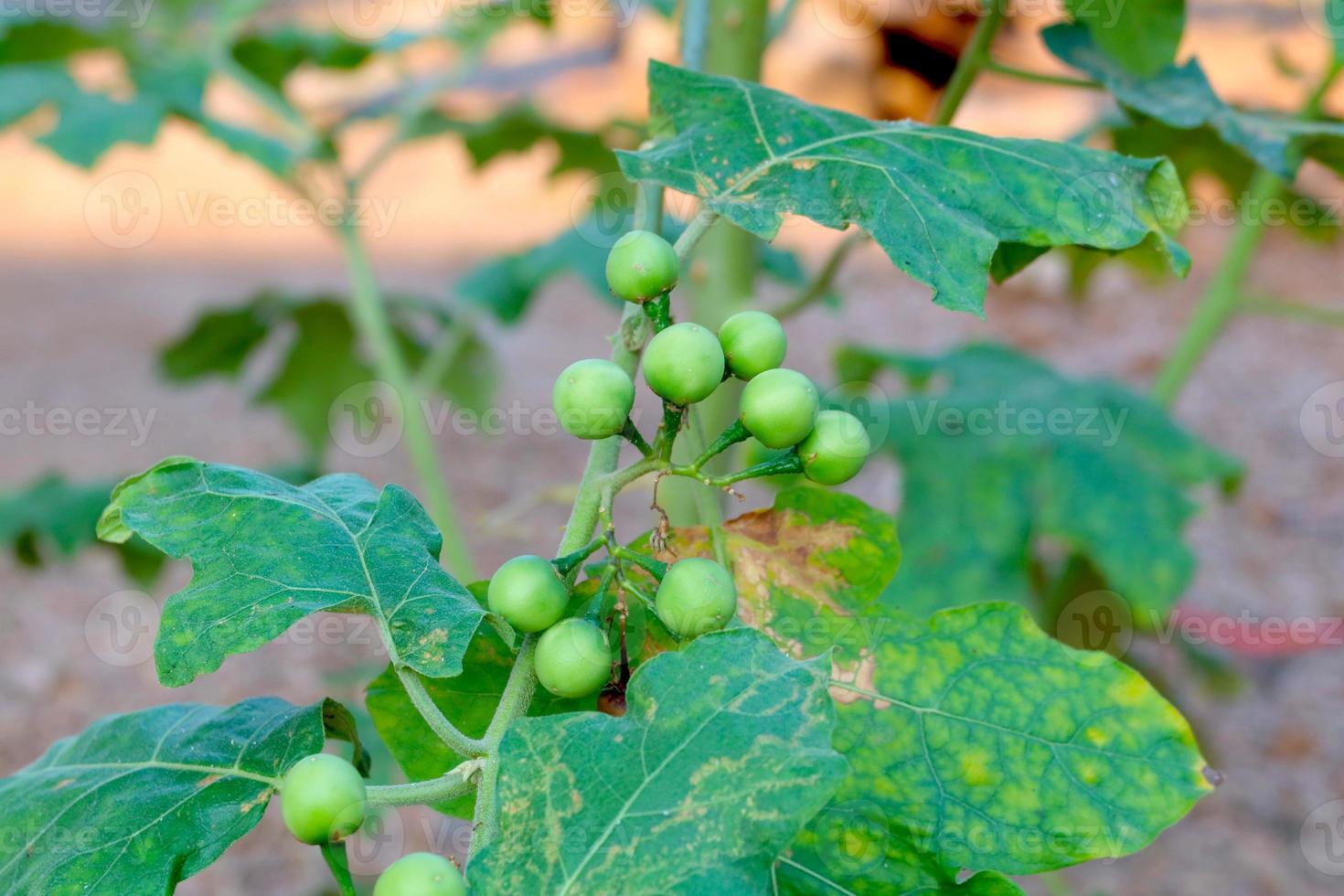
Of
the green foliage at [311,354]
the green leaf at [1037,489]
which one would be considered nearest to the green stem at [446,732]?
the green leaf at [1037,489]

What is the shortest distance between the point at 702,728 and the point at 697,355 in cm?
19

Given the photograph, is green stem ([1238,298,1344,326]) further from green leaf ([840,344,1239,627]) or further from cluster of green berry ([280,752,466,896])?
A: cluster of green berry ([280,752,466,896])

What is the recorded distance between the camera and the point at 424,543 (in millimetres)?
683

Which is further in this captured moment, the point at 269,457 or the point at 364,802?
the point at 269,457

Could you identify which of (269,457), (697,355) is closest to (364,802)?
(697,355)

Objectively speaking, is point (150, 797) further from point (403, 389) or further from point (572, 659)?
point (403, 389)

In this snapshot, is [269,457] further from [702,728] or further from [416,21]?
[416,21]

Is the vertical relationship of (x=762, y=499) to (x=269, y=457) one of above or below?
above

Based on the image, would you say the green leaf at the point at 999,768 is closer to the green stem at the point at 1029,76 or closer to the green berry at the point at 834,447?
the green berry at the point at 834,447

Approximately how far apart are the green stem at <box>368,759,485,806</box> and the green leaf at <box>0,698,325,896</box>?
97 mm

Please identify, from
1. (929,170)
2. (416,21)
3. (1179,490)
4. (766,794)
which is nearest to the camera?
(766,794)

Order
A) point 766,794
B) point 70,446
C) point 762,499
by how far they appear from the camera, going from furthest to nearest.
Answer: point 70,446, point 762,499, point 766,794

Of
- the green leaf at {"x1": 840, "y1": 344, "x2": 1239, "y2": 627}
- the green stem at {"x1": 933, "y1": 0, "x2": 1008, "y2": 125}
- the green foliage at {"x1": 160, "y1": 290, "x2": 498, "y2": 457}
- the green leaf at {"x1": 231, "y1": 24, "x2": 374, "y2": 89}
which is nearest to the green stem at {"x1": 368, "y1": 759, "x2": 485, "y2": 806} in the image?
the green stem at {"x1": 933, "y1": 0, "x2": 1008, "y2": 125}

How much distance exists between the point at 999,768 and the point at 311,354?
2280 millimetres
